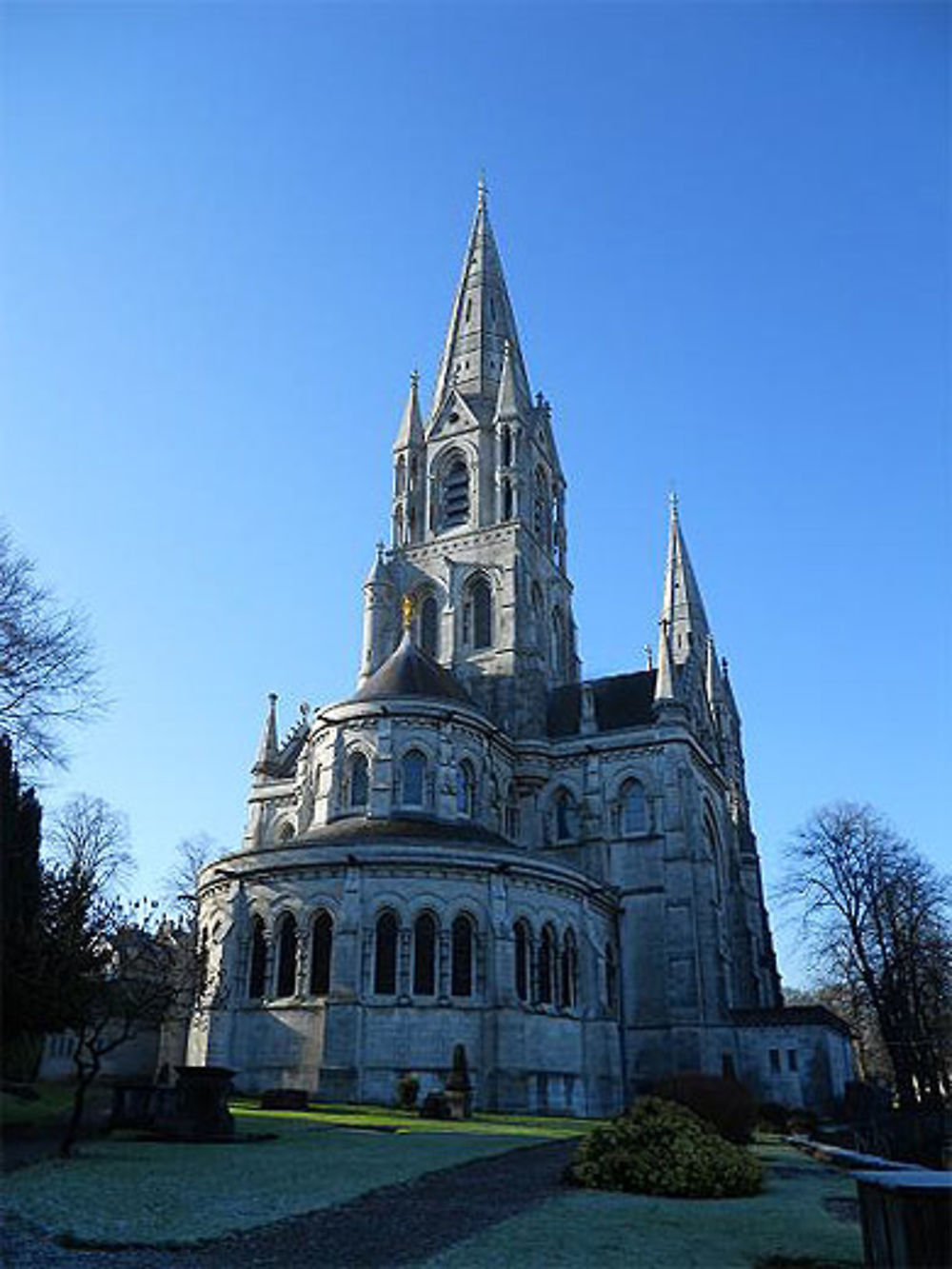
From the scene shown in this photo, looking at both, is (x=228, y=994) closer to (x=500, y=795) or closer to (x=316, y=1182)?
(x=500, y=795)

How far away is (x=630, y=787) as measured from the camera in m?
48.9

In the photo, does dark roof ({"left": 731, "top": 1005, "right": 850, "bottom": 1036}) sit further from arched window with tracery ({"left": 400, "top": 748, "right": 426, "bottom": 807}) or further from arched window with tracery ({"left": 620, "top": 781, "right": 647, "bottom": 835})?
arched window with tracery ({"left": 400, "top": 748, "right": 426, "bottom": 807})

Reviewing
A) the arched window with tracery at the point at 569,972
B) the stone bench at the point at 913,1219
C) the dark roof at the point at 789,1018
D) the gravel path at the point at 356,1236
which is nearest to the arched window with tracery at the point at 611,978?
the arched window with tracery at the point at 569,972

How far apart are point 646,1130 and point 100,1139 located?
1184 cm

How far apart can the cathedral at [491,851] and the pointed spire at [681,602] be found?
62 cm

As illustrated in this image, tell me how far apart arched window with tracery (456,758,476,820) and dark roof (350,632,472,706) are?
9.51 feet

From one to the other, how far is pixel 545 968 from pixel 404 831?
7044mm

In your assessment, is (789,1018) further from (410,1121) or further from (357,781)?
(410,1121)

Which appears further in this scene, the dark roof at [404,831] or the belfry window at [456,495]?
the belfry window at [456,495]

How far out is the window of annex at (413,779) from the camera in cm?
4281

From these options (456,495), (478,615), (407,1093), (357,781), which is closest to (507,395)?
(456,495)

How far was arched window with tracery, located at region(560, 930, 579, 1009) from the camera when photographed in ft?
124

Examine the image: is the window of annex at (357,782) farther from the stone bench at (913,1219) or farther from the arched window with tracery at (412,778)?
the stone bench at (913,1219)

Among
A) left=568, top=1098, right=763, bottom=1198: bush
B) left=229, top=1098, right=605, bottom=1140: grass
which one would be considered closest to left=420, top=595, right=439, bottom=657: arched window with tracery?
left=229, top=1098, right=605, bottom=1140: grass
